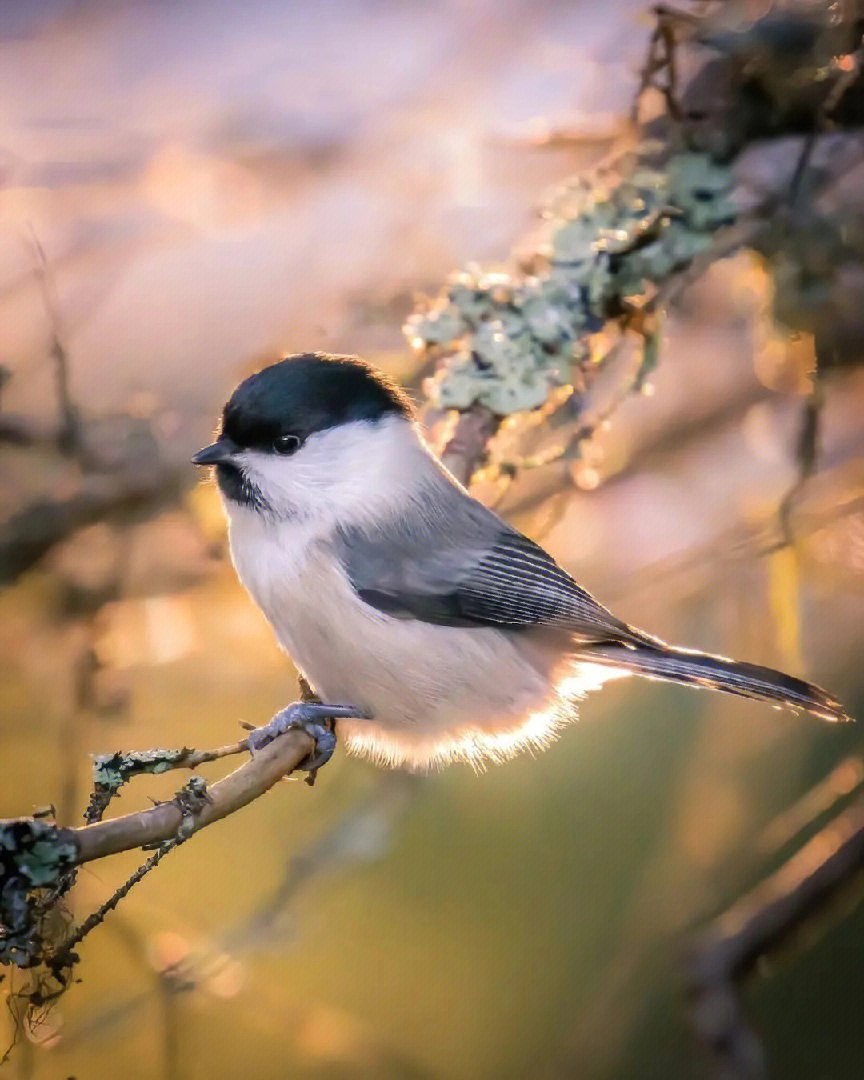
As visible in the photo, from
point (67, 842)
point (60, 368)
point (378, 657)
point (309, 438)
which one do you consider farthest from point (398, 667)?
point (60, 368)

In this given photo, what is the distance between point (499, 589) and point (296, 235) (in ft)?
1.73

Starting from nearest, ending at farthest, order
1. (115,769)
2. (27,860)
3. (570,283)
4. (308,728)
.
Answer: (27,860), (115,769), (308,728), (570,283)

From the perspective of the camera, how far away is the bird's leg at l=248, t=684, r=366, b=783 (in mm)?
892

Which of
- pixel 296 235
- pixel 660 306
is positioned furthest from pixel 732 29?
pixel 296 235

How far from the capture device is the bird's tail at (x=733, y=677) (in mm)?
919

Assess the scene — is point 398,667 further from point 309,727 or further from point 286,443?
point 286,443

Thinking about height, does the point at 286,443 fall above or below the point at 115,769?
above

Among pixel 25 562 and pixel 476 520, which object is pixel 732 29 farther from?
pixel 25 562

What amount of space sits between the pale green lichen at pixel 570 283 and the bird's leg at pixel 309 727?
12.9 inches

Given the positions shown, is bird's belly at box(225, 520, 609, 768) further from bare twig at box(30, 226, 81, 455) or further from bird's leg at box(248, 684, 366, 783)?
bare twig at box(30, 226, 81, 455)

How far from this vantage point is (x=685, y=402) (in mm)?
1329

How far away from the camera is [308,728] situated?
90cm

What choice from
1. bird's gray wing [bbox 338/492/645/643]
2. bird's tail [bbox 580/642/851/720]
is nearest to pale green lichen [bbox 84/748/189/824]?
bird's gray wing [bbox 338/492/645/643]

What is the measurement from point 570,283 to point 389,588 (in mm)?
388
